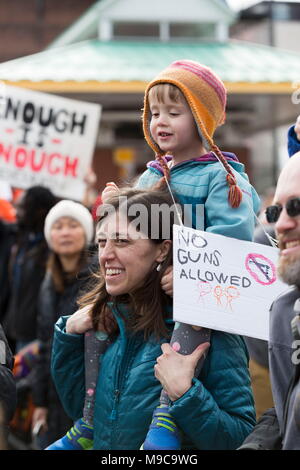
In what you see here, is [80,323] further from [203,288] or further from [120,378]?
[203,288]

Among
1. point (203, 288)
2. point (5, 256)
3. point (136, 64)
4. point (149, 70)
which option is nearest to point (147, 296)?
point (203, 288)

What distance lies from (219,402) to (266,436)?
1.97ft

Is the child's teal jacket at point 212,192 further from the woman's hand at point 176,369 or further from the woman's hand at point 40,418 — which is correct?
the woman's hand at point 40,418

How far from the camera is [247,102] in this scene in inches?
624

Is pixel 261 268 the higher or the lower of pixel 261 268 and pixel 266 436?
the higher

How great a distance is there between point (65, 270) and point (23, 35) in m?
32.1

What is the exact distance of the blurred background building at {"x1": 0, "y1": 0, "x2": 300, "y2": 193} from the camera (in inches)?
529

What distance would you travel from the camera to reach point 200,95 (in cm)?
343

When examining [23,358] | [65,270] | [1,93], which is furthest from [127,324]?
[1,93]

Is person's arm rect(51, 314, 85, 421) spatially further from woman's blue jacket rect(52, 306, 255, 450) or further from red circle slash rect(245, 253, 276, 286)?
red circle slash rect(245, 253, 276, 286)

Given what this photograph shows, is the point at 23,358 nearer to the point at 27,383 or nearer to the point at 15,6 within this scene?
the point at 27,383

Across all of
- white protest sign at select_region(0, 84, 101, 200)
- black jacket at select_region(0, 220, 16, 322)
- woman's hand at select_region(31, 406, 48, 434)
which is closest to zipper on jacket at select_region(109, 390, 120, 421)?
woman's hand at select_region(31, 406, 48, 434)

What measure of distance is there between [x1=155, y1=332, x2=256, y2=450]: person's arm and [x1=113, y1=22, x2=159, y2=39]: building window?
1526 cm

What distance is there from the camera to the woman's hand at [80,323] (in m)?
3.21
